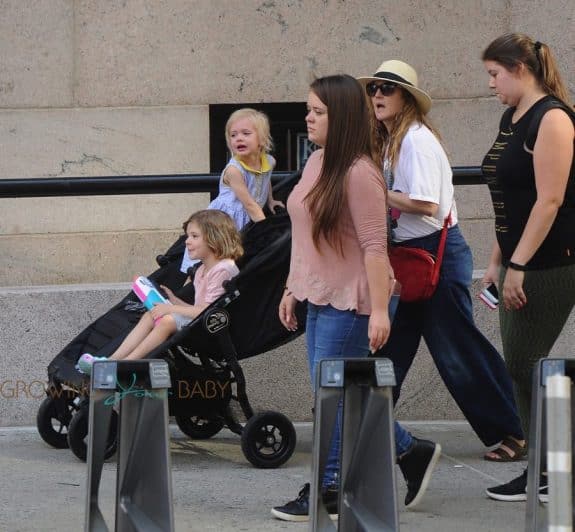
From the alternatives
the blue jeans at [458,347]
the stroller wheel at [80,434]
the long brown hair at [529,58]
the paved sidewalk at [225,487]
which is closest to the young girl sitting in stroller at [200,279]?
the stroller wheel at [80,434]

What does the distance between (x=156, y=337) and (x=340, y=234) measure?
1.61 meters

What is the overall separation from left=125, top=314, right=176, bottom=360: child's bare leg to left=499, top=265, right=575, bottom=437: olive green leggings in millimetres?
1661

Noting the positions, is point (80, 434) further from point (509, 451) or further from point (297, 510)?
point (509, 451)

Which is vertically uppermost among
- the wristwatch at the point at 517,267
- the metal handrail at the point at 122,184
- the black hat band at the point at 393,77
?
the black hat band at the point at 393,77

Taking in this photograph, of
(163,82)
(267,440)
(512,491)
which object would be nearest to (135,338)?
(267,440)

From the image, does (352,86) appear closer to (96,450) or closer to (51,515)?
(96,450)

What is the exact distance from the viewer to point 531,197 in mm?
4996

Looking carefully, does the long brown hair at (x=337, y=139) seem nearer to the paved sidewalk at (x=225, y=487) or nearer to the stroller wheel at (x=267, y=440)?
the paved sidewalk at (x=225, y=487)

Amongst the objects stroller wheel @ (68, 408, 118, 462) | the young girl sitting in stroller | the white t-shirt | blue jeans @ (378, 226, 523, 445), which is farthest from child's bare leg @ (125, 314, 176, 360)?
the white t-shirt

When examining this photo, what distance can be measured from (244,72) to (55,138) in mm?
1433

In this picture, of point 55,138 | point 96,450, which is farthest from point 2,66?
point 96,450

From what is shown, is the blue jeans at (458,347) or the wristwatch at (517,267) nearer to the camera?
the wristwatch at (517,267)

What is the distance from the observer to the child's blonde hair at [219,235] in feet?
20.2

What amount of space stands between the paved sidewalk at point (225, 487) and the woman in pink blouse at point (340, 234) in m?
0.59
